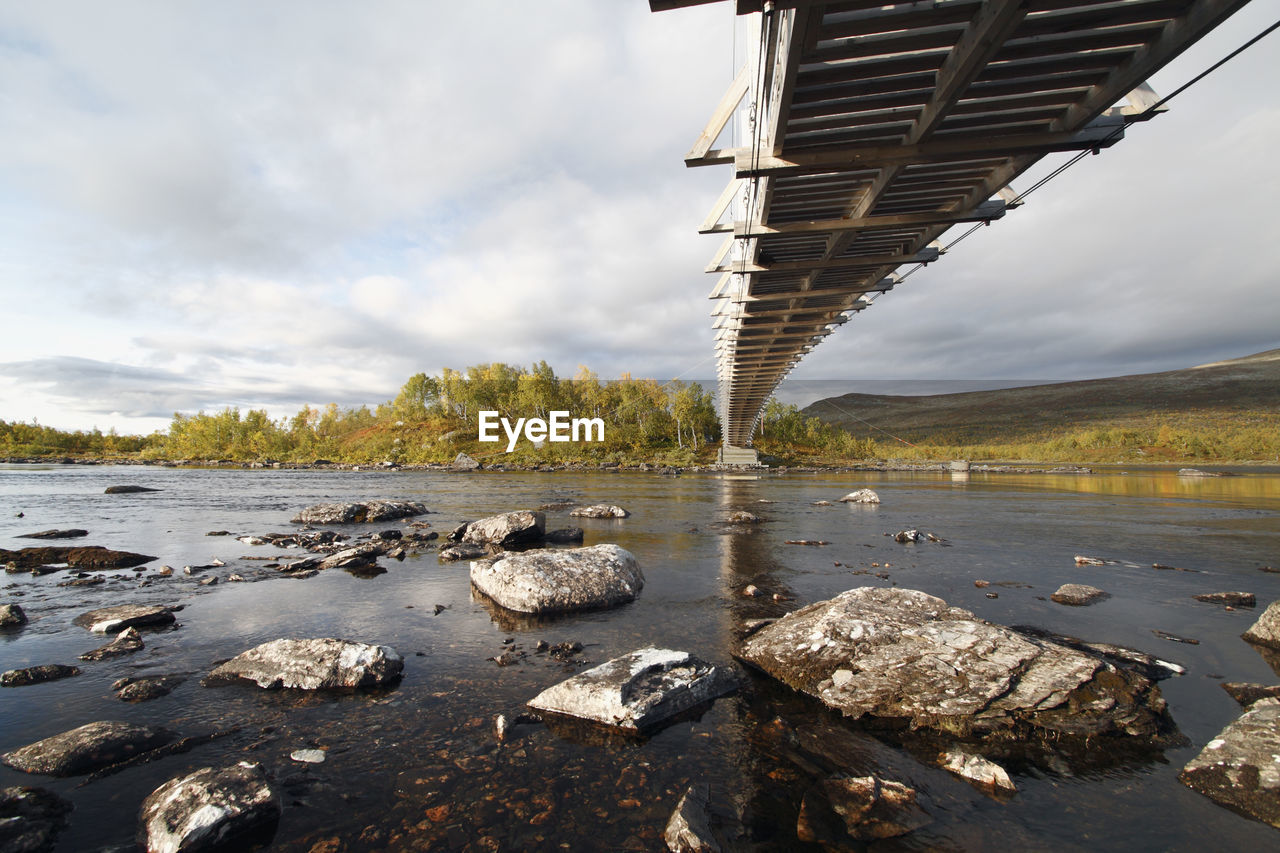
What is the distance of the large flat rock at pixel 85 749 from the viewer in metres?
4.77

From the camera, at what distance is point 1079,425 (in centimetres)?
13475

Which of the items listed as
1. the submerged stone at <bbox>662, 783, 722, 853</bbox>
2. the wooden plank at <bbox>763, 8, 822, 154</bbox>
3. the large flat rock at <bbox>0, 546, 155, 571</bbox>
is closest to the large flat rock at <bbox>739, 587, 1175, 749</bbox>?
the submerged stone at <bbox>662, 783, 722, 853</bbox>

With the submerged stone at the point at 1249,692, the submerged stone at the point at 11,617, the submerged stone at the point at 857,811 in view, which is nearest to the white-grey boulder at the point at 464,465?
the submerged stone at the point at 11,617

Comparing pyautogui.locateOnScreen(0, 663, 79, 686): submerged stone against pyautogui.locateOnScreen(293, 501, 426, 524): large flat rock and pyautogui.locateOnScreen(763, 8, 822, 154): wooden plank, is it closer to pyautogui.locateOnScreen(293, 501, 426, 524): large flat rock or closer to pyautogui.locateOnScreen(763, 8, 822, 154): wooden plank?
pyautogui.locateOnScreen(763, 8, 822, 154): wooden plank

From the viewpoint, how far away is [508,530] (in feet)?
53.5

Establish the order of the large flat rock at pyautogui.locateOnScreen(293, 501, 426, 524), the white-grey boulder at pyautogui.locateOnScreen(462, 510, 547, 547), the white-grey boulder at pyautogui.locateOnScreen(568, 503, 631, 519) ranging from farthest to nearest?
the white-grey boulder at pyautogui.locateOnScreen(568, 503, 631, 519) → the large flat rock at pyautogui.locateOnScreen(293, 501, 426, 524) → the white-grey boulder at pyautogui.locateOnScreen(462, 510, 547, 547)

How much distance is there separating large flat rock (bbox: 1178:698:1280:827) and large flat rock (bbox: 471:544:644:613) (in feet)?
25.3

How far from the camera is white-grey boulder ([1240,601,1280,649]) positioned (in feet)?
24.7

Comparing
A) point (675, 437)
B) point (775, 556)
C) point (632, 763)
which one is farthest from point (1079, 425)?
point (632, 763)

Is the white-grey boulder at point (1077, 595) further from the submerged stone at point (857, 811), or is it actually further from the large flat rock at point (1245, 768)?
the submerged stone at point (857, 811)

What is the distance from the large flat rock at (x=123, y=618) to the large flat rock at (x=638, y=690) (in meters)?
7.32

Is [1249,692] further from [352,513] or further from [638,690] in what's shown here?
[352,513]

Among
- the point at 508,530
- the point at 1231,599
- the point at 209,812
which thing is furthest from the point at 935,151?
the point at 508,530

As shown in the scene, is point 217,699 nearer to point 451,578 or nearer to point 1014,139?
point 451,578
